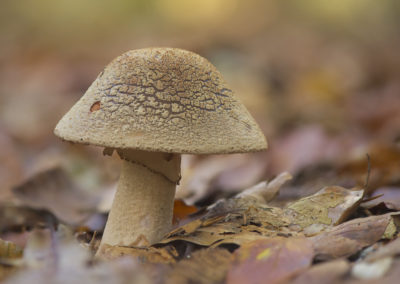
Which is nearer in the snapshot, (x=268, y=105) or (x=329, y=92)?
(x=268, y=105)

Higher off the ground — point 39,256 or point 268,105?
point 268,105

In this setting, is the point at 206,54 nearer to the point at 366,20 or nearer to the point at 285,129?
the point at 285,129

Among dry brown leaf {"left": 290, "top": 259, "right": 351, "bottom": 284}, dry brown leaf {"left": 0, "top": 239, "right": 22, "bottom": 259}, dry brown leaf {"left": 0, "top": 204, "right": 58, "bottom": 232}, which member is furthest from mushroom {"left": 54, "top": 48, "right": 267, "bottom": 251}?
dry brown leaf {"left": 0, "top": 204, "right": 58, "bottom": 232}

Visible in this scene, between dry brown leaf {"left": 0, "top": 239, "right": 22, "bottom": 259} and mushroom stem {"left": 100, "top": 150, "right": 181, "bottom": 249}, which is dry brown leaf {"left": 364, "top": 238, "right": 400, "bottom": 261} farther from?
dry brown leaf {"left": 0, "top": 239, "right": 22, "bottom": 259}

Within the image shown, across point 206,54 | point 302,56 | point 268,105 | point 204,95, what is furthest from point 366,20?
point 204,95

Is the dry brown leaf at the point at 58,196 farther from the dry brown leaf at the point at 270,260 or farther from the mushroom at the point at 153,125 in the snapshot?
the dry brown leaf at the point at 270,260

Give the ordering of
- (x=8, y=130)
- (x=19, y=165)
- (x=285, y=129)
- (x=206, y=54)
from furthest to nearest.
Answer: (x=206, y=54)
(x=8, y=130)
(x=285, y=129)
(x=19, y=165)
